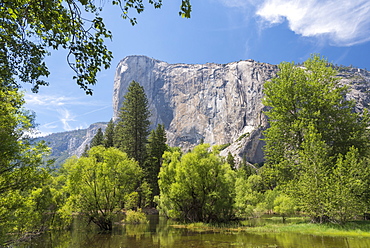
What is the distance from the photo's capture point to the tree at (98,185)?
19266 mm

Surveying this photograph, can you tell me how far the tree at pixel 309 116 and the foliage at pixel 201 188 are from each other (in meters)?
5.83

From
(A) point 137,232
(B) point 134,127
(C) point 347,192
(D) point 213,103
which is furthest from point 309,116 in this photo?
(D) point 213,103

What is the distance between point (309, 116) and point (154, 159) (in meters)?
32.8

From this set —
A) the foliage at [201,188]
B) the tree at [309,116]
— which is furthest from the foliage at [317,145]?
the foliage at [201,188]

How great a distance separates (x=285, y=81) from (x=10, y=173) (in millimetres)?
23950

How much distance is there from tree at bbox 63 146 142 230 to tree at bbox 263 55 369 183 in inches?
611

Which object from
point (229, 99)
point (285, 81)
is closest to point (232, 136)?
point (229, 99)

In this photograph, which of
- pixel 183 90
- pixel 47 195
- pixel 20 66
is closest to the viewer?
pixel 20 66

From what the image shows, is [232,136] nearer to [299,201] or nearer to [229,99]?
[229,99]

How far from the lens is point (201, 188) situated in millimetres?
24484

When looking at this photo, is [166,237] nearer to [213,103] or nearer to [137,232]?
[137,232]

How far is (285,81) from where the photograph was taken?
22984mm

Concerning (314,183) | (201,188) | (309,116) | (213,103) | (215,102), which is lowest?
(201,188)

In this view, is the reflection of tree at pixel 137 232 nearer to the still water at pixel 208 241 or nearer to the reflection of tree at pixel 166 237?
the reflection of tree at pixel 166 237
